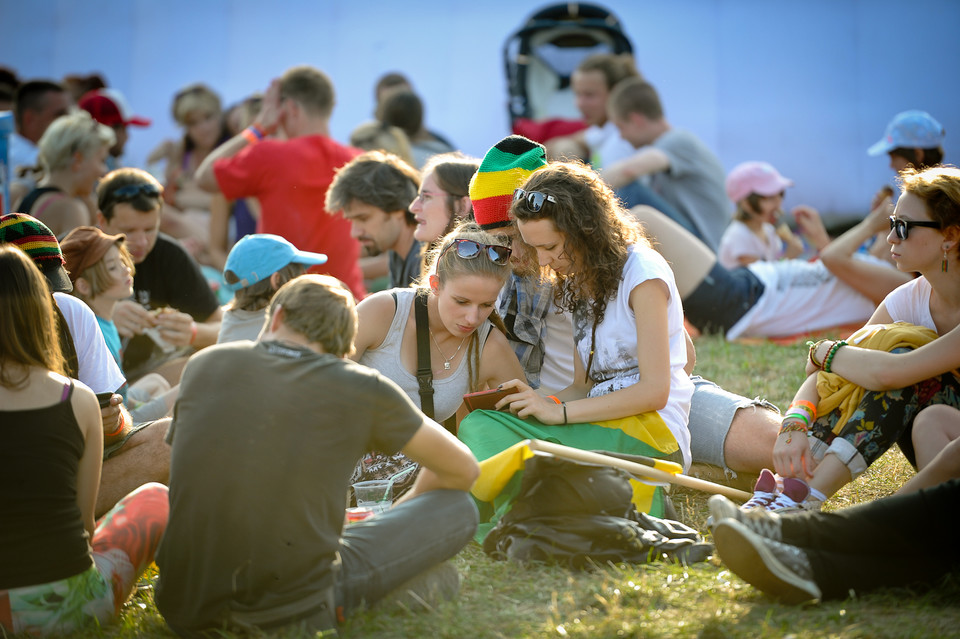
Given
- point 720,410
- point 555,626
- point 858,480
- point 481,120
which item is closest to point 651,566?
point 555,626

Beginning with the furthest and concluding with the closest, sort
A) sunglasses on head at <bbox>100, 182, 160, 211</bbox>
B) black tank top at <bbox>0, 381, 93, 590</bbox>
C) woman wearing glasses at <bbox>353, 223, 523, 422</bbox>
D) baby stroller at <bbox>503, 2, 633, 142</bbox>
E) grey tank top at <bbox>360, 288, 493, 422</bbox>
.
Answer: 1. baby stroller at <bbox>503, 2, 633, 142</bbox>
2. sunglasses on head at <bbox>100, 182, 160, 211</bbox>
3. grey tank top at <bbox>360, 288, 493, 422</bbox>
4. woman wearing glasses at <bbox>353, 223, 523, 422</bbox>
5. black tank top at <bbox>0, 381, 93, 590</bbox>

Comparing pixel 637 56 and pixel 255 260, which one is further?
pixel 637 56

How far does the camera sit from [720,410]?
3.76m

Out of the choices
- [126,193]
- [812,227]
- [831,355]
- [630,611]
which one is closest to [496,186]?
[831,355]

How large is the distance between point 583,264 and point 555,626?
1.36m

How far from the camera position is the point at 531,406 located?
3.37 metres

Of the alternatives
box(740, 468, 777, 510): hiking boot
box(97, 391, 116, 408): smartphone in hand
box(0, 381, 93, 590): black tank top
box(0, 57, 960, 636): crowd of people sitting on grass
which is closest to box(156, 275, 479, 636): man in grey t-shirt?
box(0, 57, 960, 636): crowd of people sitting on grass

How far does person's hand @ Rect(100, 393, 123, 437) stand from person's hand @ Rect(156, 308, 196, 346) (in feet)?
4.56

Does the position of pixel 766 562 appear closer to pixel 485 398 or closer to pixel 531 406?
pixel 531 406

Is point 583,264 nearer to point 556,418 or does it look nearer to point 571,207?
point 571,207

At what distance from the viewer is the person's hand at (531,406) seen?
3363mm

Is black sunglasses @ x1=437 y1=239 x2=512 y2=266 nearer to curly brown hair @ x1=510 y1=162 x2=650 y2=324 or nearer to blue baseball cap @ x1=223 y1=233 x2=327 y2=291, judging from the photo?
curly brown hair @ x1=510 y1=162 x2=650 y2=324

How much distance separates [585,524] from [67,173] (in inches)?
165

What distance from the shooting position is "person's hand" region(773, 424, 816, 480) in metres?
3.31
